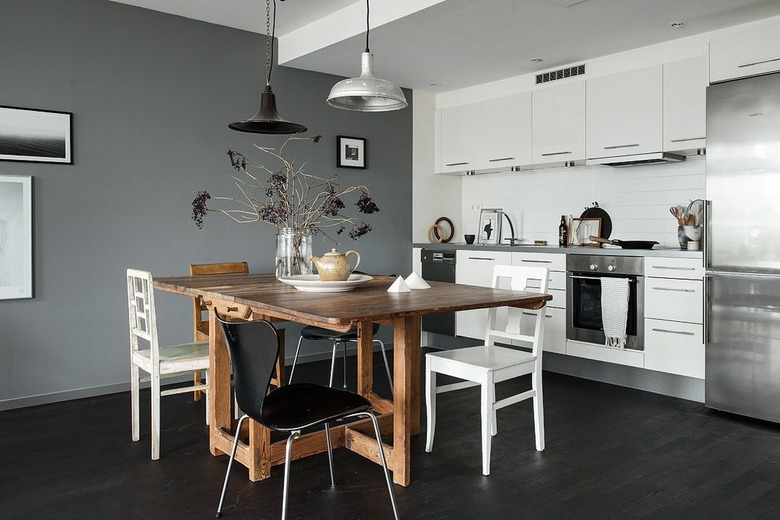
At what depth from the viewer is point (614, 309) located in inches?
171

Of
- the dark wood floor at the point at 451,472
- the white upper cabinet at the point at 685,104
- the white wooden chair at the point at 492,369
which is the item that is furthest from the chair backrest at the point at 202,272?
the white upper cabinet at the point at 685,104

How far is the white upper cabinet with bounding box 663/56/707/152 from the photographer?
4133 millimetres

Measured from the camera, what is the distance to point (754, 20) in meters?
3.99

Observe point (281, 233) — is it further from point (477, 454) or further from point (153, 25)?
point (153, 25)

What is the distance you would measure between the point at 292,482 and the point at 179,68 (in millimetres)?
3154

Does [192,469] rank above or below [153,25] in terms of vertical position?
below

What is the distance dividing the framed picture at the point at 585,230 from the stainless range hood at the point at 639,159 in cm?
49

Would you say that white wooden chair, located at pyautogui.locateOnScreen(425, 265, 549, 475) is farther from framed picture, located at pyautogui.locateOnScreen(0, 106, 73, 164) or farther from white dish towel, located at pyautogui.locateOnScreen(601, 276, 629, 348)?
framed picture, located at pyautogui.locateOnScreen(0, 106, 73, 164)

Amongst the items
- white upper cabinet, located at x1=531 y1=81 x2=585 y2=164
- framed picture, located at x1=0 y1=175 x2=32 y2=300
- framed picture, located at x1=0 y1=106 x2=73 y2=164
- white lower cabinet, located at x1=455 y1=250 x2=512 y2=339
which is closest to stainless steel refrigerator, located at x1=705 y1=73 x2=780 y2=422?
white upper cabinet, located at x1=531 y1=81 x2=585 y2=164

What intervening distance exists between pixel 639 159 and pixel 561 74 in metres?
1.07

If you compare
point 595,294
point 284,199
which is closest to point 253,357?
point 284,199

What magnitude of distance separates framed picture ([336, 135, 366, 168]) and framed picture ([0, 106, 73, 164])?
2138mm

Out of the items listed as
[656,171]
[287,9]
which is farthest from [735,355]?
[287,9]

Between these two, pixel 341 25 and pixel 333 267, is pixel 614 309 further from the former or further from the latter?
pixel 341 25
